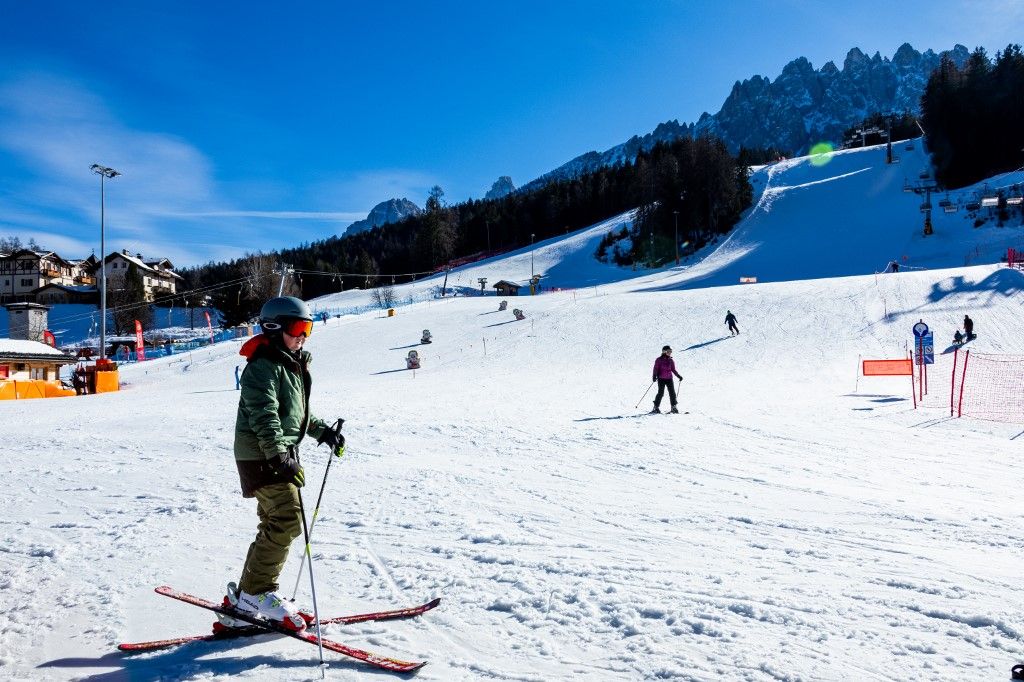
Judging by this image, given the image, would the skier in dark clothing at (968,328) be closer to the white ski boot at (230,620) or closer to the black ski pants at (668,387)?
the black ski pants at (668,387)

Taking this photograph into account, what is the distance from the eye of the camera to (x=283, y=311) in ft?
11.8

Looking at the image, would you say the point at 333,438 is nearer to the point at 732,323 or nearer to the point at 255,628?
the point at 255,628

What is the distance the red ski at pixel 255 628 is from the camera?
3455 mm

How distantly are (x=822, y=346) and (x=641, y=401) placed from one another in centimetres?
1186

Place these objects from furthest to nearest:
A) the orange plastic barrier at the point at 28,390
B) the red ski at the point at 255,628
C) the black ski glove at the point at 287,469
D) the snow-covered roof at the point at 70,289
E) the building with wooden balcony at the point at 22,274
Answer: the building with wooden balcony at the point at 22,274 < the snow-covered roof at the point at 70,289 < the orange plastic barrier at the point at 28,390 < the red ski at the point at 255,628 < the black ski glove at the point at 287,469

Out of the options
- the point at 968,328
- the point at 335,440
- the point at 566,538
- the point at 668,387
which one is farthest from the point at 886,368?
the point at 335,440

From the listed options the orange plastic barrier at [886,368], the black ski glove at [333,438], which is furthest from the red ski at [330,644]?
the orange plastic barrier at [886,368]

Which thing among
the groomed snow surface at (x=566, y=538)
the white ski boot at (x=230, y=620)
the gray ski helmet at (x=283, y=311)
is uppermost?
the gray ski helmet at (x=283, y=311)

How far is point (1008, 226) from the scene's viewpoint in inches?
1785

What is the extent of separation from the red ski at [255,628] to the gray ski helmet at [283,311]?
1.80 meters

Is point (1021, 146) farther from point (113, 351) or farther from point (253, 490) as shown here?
point (113, 351)

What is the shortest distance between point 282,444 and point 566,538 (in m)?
2.86

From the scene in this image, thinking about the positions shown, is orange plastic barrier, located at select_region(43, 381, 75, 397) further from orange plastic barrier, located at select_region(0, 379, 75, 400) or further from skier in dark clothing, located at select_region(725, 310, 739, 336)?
skier in dark clothing, located at select_region(725, 310, 739, 336)

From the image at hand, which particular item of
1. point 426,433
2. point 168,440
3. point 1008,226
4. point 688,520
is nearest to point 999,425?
point 688,520
